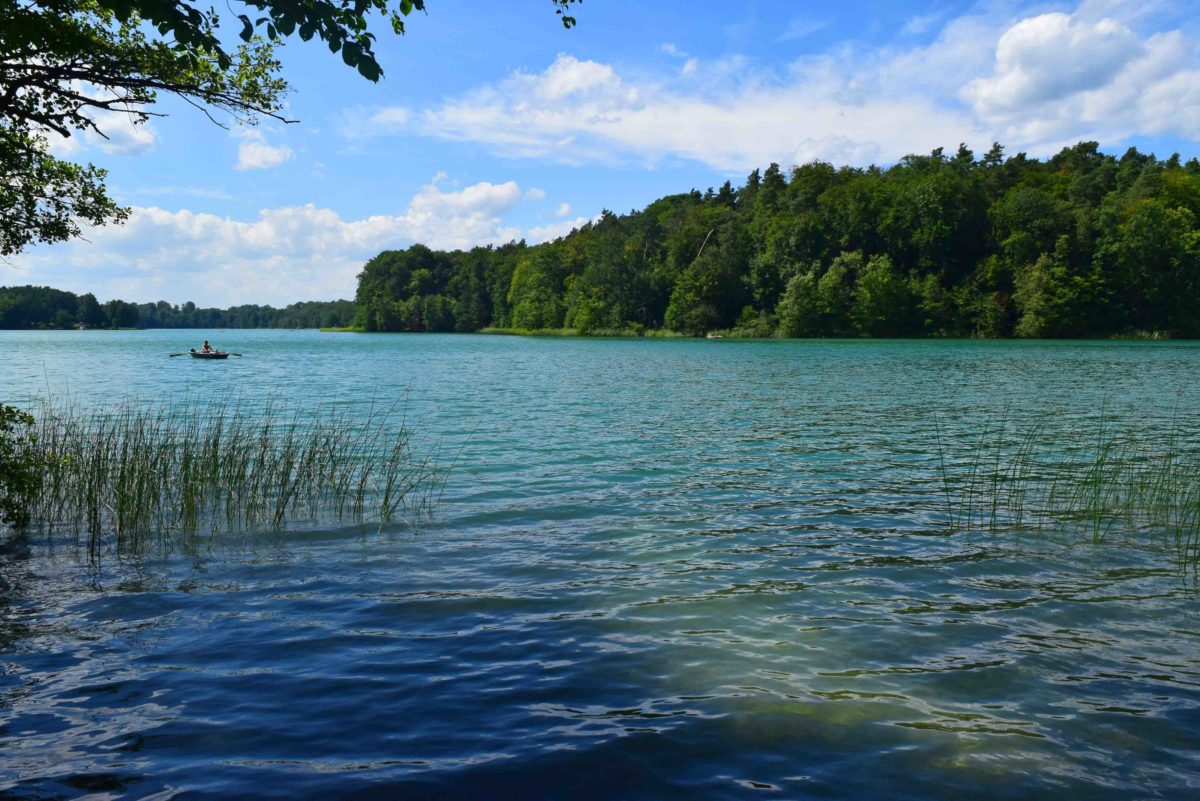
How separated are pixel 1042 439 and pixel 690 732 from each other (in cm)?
1783

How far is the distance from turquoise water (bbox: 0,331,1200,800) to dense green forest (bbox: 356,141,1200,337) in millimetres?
97213

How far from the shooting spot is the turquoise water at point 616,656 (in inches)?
205

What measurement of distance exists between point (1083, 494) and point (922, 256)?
107559mm

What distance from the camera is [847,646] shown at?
24.2ft

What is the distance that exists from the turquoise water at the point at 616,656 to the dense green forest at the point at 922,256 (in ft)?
319

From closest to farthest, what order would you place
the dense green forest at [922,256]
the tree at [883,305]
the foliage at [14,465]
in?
the foliage at [14,465]
the dense green forest at [922,256]
the tree at [883,305]

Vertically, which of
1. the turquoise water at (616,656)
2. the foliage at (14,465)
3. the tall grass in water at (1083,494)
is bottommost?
the turquoise water at (616,656)

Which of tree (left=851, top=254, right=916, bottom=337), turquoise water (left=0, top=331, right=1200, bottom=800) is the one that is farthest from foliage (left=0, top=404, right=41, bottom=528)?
tree (left=851, top=254, right=916, bottom=337)

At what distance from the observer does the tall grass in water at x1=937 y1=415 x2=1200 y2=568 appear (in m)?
11.8

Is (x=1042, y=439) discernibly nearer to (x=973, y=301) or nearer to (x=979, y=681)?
(x=979, y=681)

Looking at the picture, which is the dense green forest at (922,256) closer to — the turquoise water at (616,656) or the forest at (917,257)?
the forest at (917,257)

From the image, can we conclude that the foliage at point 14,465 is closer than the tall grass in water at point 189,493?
Yes

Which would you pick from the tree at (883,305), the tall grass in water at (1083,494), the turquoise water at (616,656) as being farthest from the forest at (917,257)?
the turquoise water at (616,656)

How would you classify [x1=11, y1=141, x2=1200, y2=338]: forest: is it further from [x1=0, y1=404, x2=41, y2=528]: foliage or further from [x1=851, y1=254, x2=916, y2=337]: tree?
[x1=0, y1=404, x2=41, y2=528]: foliage
